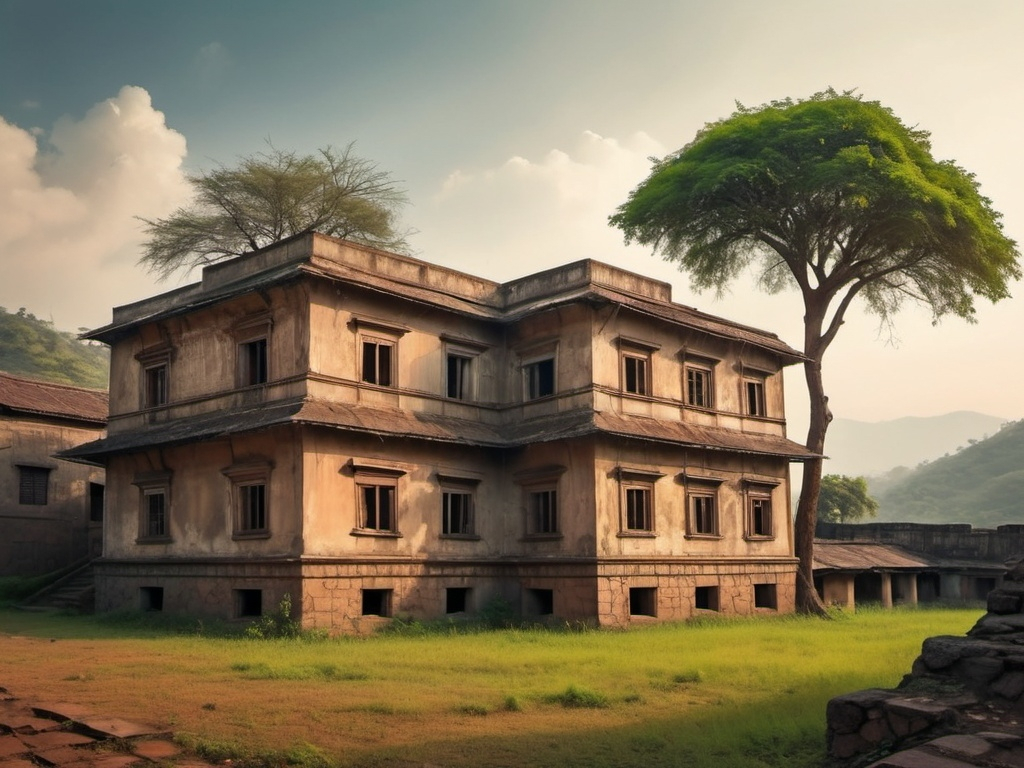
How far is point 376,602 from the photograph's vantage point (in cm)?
2155

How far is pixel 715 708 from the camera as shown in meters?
11.3

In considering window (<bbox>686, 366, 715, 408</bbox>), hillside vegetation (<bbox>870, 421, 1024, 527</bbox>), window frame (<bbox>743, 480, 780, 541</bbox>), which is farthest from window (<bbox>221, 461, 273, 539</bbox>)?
hillside vegetation (<bbox>870, 421, 1024, 527</bbox>)

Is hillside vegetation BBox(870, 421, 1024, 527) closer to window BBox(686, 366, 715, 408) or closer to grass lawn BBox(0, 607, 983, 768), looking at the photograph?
window BBox(686, 366, 715, 408)

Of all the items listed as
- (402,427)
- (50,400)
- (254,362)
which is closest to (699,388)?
(402,427)

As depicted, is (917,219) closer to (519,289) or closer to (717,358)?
(717,358)

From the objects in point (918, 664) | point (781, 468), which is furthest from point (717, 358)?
point (918, 664)

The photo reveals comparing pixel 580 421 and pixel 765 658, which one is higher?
pixel 580 421

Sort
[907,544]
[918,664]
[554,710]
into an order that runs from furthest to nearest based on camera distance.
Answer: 1. [907,544]
2. [554,710]
3. [918,664]

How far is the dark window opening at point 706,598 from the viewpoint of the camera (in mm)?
25219

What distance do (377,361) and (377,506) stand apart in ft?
10.7

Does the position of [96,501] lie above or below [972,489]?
below

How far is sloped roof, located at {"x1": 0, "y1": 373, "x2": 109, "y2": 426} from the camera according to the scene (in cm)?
2986

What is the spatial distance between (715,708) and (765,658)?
4.85 meters

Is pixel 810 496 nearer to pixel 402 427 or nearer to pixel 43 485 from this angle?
pixel 402 427
